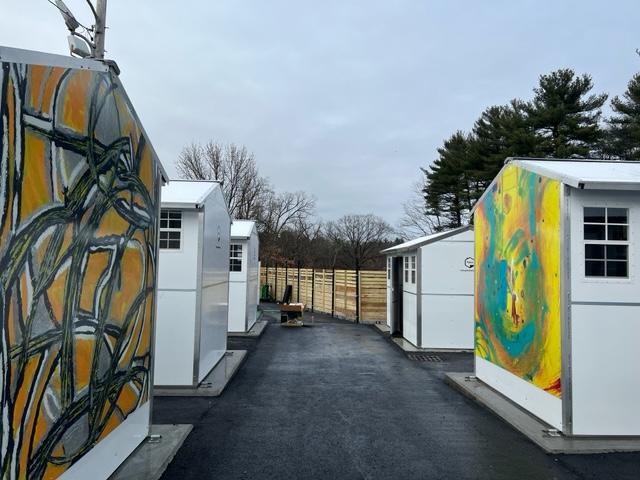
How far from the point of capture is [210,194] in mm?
8227

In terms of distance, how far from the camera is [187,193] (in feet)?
26.3

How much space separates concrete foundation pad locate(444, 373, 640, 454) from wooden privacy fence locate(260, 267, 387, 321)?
34.3 ft

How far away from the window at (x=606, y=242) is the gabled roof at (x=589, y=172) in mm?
364

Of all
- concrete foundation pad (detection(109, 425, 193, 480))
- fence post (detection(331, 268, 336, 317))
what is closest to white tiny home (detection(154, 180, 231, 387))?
concrete foundation pad (detection(109, 425, 193, 480))

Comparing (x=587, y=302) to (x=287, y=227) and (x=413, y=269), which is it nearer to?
(x=413, y=269)

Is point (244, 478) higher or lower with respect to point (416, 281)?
lower

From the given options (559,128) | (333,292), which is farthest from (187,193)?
(559,128)

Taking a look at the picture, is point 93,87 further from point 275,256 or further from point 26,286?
point 275,256

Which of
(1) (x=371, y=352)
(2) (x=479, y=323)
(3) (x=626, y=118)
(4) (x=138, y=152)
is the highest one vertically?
(3) (x=626, y=118)

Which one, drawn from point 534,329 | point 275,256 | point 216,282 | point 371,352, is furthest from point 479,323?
point 275,256

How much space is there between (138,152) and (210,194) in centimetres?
352

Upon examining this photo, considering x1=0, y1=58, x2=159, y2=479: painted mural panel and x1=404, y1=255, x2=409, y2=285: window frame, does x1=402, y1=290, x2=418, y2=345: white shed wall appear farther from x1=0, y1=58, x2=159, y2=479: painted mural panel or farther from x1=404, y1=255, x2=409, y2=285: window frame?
x1=0, y1=58, x2=159, y2=479: painted mural panel

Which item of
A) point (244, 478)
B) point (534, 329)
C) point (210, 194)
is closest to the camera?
point (244, 478)

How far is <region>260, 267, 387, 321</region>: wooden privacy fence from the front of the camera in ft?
59.2
